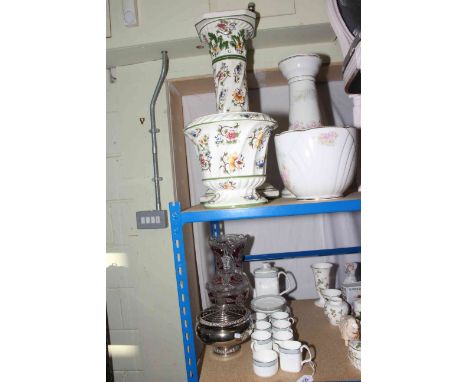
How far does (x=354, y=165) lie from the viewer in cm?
63

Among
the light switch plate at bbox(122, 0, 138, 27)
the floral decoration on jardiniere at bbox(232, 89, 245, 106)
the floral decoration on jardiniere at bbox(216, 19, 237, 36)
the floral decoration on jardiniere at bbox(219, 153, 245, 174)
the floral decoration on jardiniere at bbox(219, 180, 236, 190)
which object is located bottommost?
the floral decoration on jardiniere at bbox(219, 180, 236, 190)

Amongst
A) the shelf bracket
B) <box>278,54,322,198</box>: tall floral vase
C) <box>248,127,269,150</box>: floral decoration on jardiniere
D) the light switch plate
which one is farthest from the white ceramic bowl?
the light switch plate

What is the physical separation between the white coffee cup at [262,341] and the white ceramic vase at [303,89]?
0.57 meters

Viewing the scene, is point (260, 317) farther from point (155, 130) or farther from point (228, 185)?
point (155, 130)

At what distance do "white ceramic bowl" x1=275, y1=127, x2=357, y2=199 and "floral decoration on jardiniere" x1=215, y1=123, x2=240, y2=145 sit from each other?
0.11 metres

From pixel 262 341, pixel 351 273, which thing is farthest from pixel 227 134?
pixel 351 273

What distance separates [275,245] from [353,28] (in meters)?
0.89

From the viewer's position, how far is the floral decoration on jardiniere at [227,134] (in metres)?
0.59

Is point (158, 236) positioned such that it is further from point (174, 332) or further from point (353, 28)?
point (353, 28)

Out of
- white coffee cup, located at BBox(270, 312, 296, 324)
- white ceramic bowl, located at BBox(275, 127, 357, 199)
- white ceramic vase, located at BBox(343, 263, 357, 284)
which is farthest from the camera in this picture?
white ceramic vase, located at BBox(343, 263, 357, 284)

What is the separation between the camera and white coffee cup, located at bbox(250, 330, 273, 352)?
0.70 meters

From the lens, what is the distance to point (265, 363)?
0.66m

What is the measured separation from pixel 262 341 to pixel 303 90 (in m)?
0.69

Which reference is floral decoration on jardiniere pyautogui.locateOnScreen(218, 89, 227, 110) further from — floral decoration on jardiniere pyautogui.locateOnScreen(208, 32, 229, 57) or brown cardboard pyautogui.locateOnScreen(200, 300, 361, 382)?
brown cardboard pyautogui.locateOnScreen(200, 300, 361, 382)
